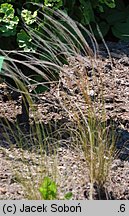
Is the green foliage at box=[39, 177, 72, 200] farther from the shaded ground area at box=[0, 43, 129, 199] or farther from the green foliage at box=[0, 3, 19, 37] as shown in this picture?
the green foliage at box=[0, 3, 19, 37]

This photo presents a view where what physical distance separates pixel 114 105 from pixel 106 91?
21 centimetres

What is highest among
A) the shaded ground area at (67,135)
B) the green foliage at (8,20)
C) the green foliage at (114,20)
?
the green foliage at (8,20)

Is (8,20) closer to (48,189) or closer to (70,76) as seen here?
(70,76)

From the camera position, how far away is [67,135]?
442cm

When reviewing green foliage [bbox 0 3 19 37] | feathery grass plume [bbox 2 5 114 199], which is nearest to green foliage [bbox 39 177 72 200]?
feathery grass plume [bbox 2 5 114 199]

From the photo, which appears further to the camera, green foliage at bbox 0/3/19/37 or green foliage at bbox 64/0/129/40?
green foliage at bbox 64/0/129/40

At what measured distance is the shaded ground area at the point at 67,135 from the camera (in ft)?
12.9

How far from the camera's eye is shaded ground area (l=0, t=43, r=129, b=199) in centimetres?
393

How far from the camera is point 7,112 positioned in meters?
4.69

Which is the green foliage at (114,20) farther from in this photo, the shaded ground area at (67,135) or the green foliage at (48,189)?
the green foliage at (48,189)

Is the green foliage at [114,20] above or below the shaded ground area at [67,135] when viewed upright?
above

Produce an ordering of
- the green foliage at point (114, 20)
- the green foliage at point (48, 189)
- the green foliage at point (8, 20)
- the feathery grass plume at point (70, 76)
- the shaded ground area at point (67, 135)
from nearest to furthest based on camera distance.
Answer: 1. the green foliage at point (48, 189)
2. the feathery grass plume at point (70, 76)
3. the shaded ground area at point (67, 135)
4. the green foliage at point (8, 20)
5. the green foliage at point (114, 20)

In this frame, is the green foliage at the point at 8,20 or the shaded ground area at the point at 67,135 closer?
the shaded ground area at the point at 67,135

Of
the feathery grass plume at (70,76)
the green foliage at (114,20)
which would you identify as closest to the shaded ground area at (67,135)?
the feathery grass plume at (70,76)
